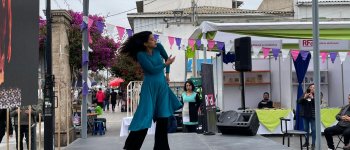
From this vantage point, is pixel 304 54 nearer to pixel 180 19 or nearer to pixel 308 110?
pixel 308 110

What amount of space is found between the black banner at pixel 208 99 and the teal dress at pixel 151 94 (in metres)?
3.64

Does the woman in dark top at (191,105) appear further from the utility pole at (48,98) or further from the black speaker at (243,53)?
the utility pole at (48,98)

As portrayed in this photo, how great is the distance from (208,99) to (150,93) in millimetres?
3826

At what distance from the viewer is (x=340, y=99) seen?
1659cm

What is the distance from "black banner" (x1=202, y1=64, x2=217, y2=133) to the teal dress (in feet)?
11.9

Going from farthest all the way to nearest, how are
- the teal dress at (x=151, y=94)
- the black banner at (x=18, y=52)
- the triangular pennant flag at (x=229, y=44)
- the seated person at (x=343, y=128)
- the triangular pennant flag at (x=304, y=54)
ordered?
the triangular pennant flag at (x=304, y=54) → the triangular pennant flag at (x=229, y=44) → the seated person at (x=343, y=128) → the teal dress at (x=151, y=94) → the black banner at (x=18, y=52)

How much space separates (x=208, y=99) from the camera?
31.3 ft

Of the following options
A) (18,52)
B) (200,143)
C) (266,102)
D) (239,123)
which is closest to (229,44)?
(266,102)

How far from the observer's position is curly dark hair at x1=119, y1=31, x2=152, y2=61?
19.3ft

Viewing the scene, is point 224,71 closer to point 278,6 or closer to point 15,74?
point 15,74

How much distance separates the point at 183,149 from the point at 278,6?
37869 millimetres

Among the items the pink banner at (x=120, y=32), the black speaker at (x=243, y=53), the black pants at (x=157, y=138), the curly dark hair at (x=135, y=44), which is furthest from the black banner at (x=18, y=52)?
the pink banner at (x=120, y=32)

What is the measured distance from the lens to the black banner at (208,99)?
952 cm

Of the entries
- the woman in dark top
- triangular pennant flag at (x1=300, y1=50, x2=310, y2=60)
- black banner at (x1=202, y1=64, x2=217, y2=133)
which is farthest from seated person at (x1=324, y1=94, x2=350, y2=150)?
triangular pennant flag at (x1=300, y1=50, x2=310, y2=60)
